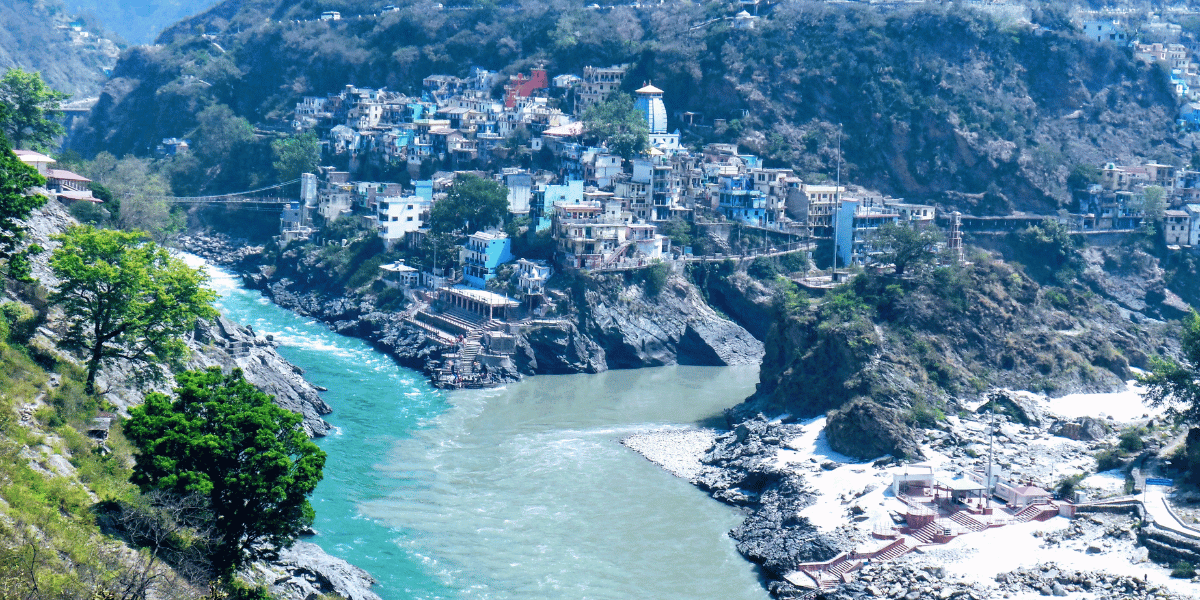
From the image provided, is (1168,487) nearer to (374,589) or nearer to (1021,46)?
(374,589)

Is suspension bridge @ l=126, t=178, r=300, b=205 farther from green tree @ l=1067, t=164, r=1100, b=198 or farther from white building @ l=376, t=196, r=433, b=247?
green tree @ l=1067, t=164, r=1100, b=198

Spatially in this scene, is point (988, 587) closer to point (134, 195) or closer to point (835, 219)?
point (835, 219)

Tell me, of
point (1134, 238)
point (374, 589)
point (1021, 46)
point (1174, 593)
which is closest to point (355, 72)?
point (1021, 46)

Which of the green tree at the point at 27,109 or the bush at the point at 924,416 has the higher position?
the green tree at the point at 27,109

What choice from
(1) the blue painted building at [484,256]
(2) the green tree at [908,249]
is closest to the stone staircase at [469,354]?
(1) the blue painted building at [484,256]

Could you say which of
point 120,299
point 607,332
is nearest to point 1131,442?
point 607,332

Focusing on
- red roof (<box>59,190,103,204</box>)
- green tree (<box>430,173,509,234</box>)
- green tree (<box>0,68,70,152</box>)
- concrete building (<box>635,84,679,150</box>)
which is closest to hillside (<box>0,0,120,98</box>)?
concrete building (<box>635,84,679,150</box>)

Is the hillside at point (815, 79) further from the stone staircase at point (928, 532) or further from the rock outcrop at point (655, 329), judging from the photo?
the stone staircase at point (928, 532)
